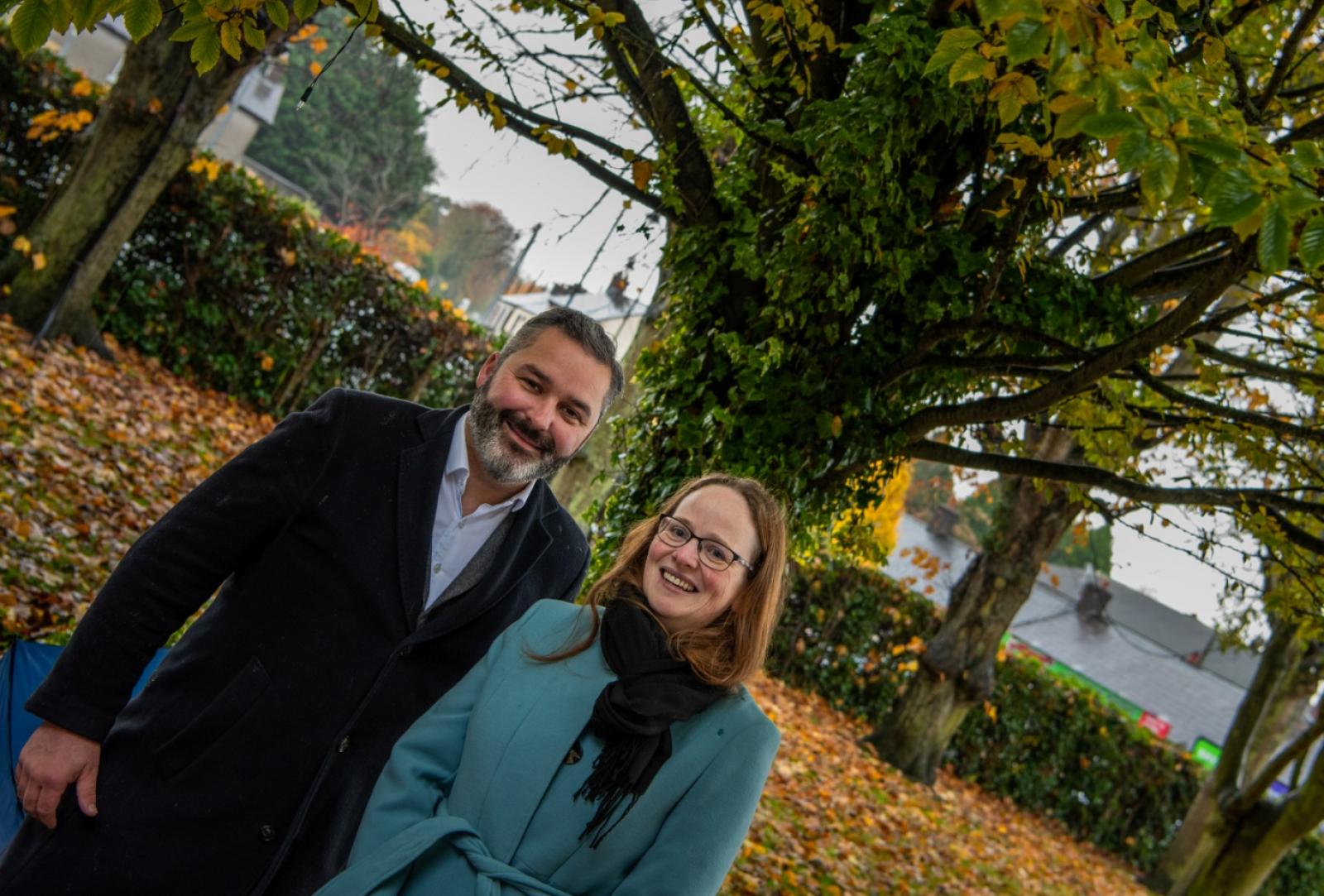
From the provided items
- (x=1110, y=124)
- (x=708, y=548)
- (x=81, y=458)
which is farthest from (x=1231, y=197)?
(x=81, y=458)

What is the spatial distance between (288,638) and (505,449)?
0.67 meters

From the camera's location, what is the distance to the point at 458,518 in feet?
7.57

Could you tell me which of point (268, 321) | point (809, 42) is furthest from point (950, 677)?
point (268, 321)

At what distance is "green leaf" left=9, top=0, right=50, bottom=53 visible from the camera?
5.28 feet

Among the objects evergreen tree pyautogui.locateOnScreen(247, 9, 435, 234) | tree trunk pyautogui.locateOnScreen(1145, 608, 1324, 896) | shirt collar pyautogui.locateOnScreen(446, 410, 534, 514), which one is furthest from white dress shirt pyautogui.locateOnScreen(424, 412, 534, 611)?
evergreen tree pyautogui.locateOnScreen(247, 9, 435, 234)

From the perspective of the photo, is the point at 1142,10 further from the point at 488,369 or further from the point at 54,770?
the point at 54,770

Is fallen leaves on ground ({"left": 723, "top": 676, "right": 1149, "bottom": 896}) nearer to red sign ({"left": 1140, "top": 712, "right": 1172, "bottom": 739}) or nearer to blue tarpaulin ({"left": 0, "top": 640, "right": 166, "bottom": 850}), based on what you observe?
blue tarpaulin ({"left": 0, "top": 640, "right": 166, "bottom": 850})

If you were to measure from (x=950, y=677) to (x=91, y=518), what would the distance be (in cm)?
862

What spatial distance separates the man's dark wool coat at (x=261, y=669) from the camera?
1921mm

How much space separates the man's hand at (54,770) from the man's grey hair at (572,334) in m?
1.27

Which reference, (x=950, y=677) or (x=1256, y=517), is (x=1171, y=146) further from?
(x=950, y=677)

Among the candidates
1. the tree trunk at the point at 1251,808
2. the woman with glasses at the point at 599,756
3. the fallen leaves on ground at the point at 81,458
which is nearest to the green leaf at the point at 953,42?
the woman with glasses at the point at 599,756

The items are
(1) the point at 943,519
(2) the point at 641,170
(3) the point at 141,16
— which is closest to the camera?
(3) the point at 141,16

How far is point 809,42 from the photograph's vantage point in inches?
153
